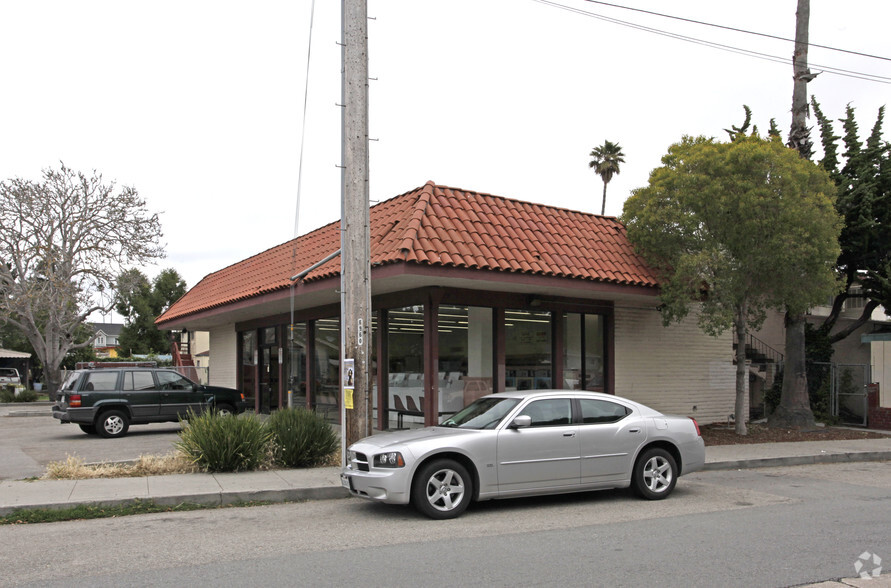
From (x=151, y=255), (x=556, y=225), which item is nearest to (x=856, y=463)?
(x=556, y=225)

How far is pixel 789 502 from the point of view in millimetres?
9617

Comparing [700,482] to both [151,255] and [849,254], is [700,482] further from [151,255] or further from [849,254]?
[151,255]

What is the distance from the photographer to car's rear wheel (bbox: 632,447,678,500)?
960cm

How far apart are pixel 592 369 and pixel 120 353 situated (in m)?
59.1

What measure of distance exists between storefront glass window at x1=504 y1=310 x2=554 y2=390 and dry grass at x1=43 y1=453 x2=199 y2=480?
666 cm

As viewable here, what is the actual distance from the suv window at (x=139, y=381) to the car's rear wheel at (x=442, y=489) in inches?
466

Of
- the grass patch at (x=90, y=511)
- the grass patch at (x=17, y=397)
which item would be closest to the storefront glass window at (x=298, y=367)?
the grass patch at (x=90, y=511)

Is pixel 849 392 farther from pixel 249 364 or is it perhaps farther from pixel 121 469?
pixel 121 469

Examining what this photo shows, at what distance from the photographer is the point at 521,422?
883cm

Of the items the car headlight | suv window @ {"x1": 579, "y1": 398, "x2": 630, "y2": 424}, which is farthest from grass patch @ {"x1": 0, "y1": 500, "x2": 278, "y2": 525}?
suv window @ {"x1": 579, "y1": 398, "x2": 630, "y2": 424}

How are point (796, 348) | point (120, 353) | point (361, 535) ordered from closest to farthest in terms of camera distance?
point (361, 535)
point (796, 348)
point (120, 353)

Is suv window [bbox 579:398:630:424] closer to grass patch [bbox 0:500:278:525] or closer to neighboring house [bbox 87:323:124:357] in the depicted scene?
grass patch [bbox 0:500:278:525]

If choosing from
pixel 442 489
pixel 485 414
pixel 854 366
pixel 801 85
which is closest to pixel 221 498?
pixel 442 489

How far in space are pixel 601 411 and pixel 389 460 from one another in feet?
9.71
